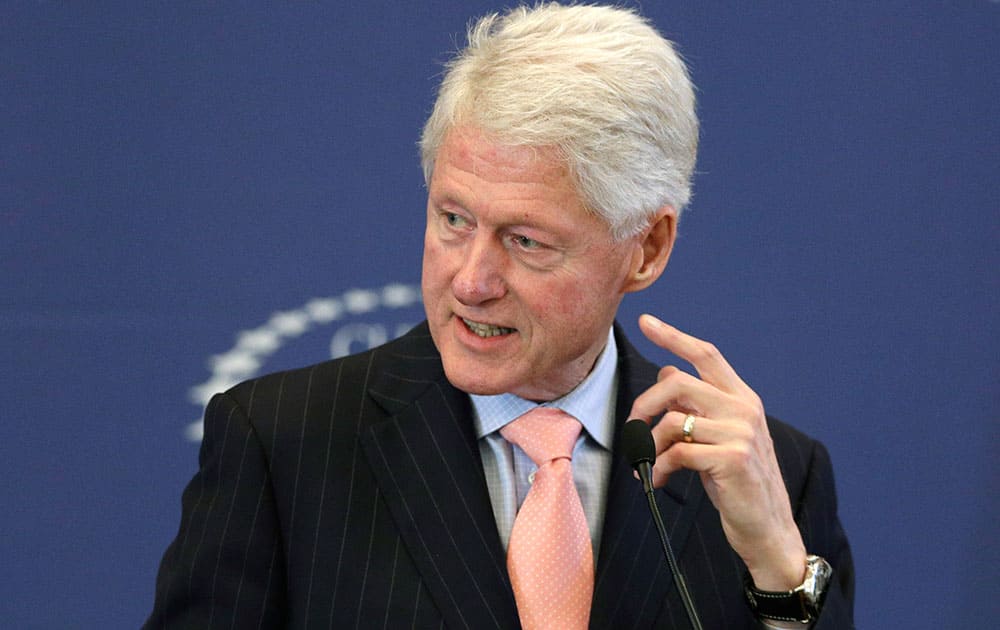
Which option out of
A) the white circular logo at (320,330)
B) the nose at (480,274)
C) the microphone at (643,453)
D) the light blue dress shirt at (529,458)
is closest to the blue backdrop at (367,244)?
the white circular logo at (320,330)

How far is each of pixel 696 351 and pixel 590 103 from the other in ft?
1.08

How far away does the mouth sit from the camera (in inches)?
63.5

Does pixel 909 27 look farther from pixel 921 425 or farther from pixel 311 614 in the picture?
pixel 311 614

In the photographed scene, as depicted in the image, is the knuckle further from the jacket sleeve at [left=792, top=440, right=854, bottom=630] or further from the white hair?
the jacket sleeve at [left=792, top=440, right=854, bottom=630]

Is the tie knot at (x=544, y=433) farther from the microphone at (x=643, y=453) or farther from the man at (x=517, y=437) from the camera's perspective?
the microphone at (x=643, y=453)

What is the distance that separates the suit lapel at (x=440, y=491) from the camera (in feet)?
5.28

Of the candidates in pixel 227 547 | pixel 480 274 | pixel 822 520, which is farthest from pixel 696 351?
pixel 227 547

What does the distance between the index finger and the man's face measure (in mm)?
109

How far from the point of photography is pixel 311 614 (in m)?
1.63

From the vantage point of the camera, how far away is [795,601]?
1.63m

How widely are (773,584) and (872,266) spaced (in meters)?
1.26

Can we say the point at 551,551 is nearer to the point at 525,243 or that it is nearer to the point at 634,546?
the point at 634,546

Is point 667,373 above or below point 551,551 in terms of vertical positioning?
above

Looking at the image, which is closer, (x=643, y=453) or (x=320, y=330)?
(x=643, y=453)
